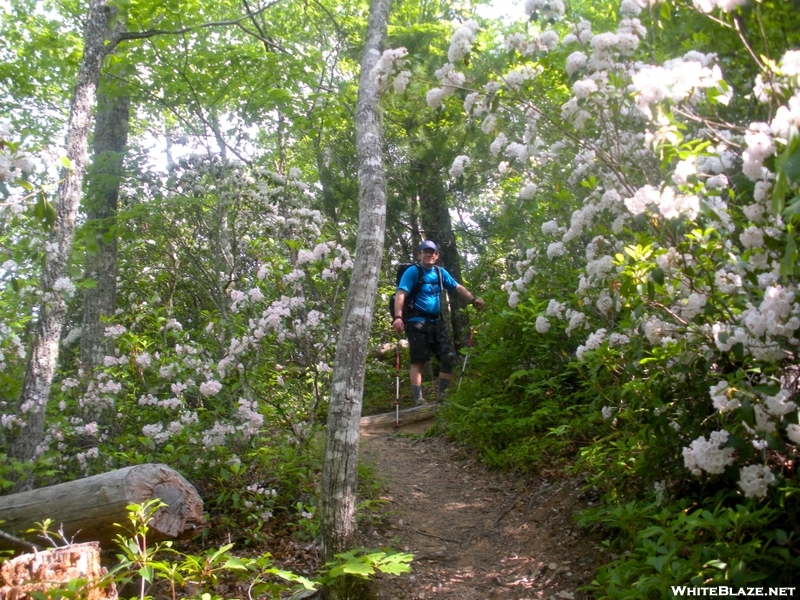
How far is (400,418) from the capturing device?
8.22 meters

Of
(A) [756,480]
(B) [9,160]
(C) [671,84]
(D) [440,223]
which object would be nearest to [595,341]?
(A) [756,480]

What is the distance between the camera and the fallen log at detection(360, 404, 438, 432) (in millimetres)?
8180

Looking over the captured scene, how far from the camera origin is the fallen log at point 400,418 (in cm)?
818

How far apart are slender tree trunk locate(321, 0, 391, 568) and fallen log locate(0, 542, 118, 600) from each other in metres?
1.45

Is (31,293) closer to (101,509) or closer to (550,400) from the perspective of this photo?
(101,509)

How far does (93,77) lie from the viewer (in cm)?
568

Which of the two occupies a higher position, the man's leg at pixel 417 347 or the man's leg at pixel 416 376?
the man's leg at pixel 417 347

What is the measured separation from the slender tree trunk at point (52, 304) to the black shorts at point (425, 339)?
4.23 meters

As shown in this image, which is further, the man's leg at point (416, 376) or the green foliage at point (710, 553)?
the man's leg at point (416, 376)

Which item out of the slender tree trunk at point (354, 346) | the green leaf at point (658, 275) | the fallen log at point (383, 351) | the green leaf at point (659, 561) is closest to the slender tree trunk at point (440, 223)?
the fallen log at point (383, 351)

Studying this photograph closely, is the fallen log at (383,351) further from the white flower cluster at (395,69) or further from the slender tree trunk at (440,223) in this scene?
the white flower cluster at (395,69)

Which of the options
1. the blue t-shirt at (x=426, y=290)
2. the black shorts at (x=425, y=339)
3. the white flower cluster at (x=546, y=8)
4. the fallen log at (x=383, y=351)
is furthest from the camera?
the fallen log at (x=383, y=351)

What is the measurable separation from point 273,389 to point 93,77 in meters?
3.45

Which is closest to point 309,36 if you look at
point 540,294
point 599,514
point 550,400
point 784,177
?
point 540,294
